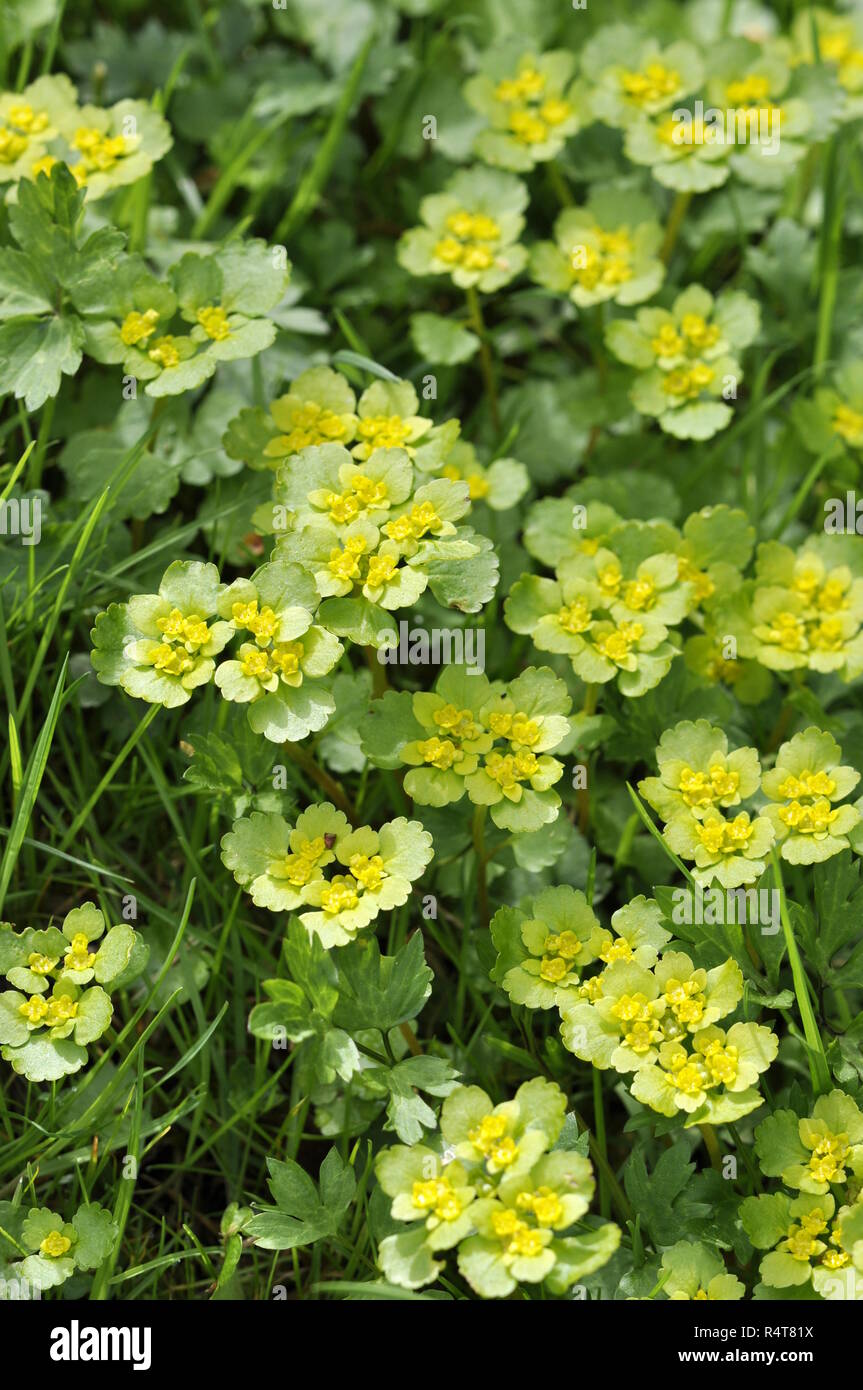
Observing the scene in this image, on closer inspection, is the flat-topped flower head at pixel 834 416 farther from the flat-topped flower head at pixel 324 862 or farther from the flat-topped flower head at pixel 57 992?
the flat-topped flower head at pixel 57 992

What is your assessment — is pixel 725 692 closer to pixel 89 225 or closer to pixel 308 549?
pixel 308 549

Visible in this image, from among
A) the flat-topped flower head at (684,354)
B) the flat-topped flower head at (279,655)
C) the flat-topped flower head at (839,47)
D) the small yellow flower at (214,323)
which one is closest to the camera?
the flat-topped flower head at (279,655)

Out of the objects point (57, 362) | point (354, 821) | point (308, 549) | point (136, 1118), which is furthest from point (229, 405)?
point (136, 1118)

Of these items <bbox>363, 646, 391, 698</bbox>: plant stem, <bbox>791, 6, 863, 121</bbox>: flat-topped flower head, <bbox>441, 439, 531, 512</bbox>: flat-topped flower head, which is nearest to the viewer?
<bbox>363, 646, 391, 698</bbox>: plant stem

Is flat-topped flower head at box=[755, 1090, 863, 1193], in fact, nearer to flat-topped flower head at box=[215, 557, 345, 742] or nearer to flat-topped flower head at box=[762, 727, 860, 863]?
flat-topped flower head at box=[762, 727, 860, 863]

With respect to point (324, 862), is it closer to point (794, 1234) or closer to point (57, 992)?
point (57, 992)

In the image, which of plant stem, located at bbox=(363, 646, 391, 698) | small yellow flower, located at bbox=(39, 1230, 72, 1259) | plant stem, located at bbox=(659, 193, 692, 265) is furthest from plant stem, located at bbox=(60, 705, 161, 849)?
plant stem, located at bbox=(659, 193, 692, 265)

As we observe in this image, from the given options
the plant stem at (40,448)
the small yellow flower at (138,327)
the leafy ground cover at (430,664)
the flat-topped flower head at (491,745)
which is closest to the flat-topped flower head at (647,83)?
the leafy ground cover at (430,664)
